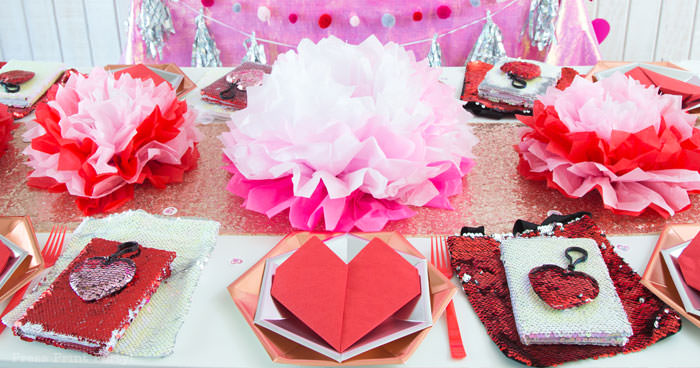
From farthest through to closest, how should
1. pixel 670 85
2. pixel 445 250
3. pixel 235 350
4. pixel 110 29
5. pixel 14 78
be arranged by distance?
1. pixel 110 29
2. pixel 14 78
3. pixel 670 85
4. pixel 445 250
5. pixel 235 350

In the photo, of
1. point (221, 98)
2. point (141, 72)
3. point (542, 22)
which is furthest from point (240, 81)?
point (542, 22)

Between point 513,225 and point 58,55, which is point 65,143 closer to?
point 513,225

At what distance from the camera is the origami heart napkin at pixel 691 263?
570 mm

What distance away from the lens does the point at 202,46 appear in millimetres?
1724

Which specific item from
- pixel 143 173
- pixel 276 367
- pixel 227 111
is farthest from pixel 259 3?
pixel 276 367

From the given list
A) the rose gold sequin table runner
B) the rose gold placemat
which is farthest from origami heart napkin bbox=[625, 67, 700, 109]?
the rose gold placemat

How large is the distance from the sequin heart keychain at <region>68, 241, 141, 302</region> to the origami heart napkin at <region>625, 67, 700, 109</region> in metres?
0.87

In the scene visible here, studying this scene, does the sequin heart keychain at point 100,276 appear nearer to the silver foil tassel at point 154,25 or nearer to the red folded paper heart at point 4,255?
the red folded paper heart at point 4,255

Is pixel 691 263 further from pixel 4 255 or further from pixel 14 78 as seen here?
pixel 14 78

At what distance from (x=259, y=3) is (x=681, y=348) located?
4.85 ft

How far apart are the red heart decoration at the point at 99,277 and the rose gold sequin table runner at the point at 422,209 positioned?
156mm

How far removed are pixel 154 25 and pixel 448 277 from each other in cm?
141

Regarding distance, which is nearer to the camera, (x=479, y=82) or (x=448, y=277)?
(x=448, y=277)

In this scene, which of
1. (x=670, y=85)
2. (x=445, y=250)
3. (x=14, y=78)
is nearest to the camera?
(x=445, y=250)
